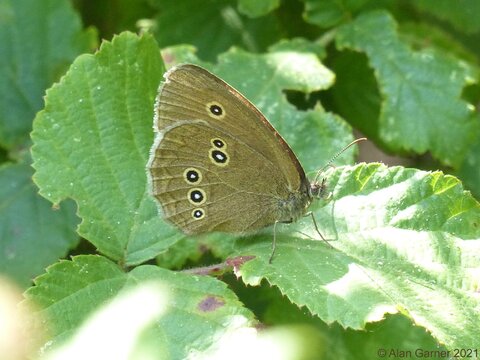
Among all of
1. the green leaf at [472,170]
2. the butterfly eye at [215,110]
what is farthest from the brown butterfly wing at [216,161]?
the green leaf at [472,170]

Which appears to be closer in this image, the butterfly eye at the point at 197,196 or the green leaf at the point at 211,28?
the butterfly eye at the point at 197,196

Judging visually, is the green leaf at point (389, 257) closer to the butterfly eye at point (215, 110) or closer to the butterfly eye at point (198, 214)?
the butterfly eye at point (198, 214)

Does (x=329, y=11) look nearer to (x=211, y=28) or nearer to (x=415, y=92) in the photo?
(x=415, y=92)

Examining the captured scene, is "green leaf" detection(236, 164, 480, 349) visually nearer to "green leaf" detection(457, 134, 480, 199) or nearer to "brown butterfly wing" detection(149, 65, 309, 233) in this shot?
"brown butterfly wing" detection(149, 65, 309, 233)

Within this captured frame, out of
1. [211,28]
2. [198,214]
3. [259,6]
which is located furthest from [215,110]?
[211,28]

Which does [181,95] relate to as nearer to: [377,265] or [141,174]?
[141,174]

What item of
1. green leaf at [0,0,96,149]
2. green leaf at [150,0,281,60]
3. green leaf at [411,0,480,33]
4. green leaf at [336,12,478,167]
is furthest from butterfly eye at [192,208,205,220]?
green leaf at [411,0,480,33]
